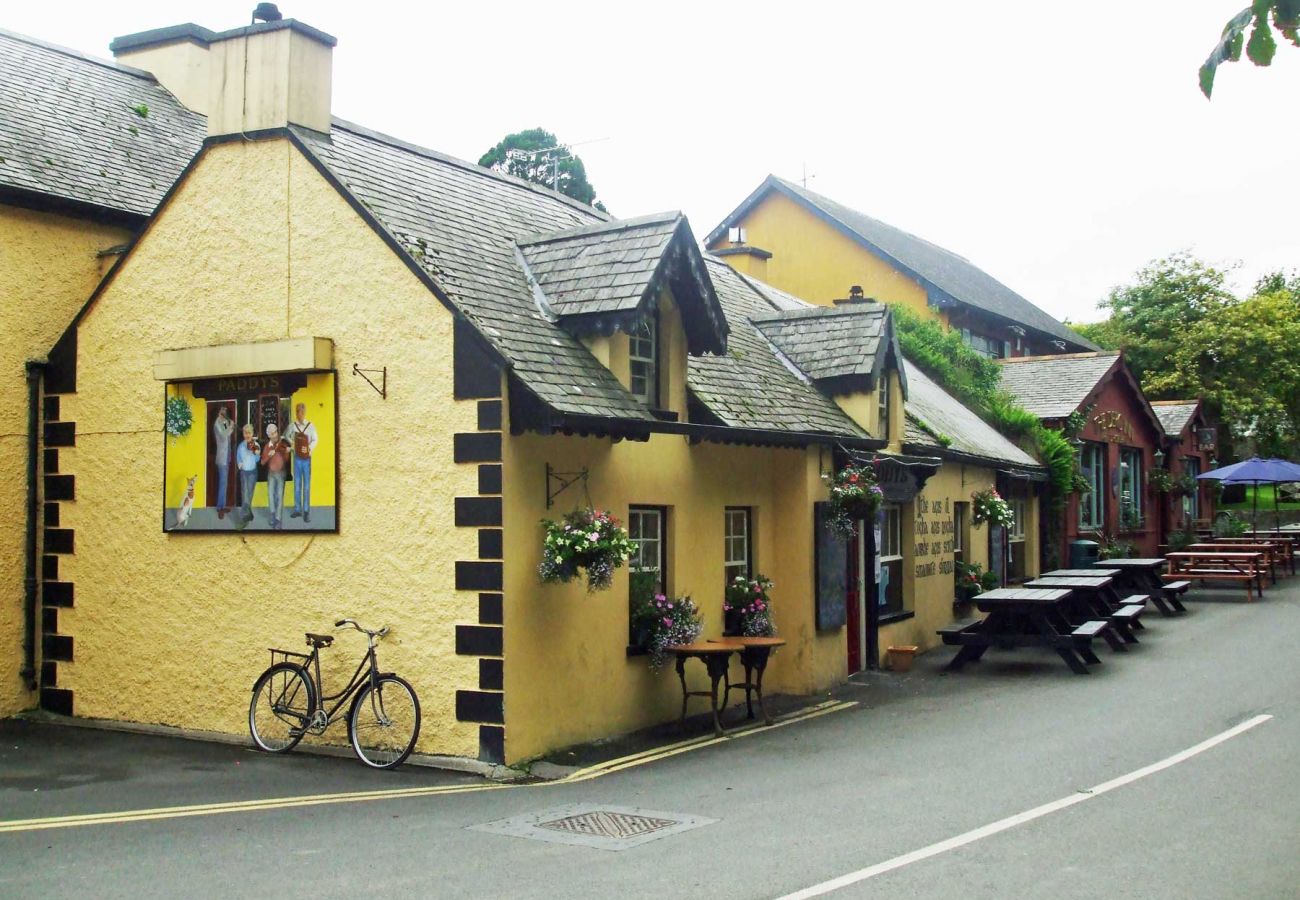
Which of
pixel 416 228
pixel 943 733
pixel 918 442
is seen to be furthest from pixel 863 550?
pixel 416 228

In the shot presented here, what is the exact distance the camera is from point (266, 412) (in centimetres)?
1290

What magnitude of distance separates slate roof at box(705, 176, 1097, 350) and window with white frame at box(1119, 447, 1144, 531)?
5.90m

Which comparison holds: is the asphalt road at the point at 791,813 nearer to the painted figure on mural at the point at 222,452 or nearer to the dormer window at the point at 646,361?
the painted figure on mural at the point at 222,452

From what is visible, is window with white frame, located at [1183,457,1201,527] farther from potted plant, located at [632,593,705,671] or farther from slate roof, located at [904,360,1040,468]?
potted plant, located at [632,593,705,671]

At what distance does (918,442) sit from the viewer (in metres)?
19.8

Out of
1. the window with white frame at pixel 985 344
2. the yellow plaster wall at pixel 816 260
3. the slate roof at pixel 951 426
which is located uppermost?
the yellow plaster wall at pixel 816 260

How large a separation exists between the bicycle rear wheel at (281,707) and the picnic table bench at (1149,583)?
1580 centimetres

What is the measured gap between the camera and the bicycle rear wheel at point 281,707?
11867mm

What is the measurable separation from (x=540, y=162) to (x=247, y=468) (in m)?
42.0

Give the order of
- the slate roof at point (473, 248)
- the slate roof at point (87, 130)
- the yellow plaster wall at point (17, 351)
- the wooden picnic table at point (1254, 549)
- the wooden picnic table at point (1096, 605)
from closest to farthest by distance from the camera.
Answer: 1. the slate roof at point (473, 248)
2. the yellow plaster wall at point (17, 351)
3. the slate roof at point (87, 130)
4. the wooden picnic table at point (1096, 605)
5. the wooden picnic table at point (1254, 549)

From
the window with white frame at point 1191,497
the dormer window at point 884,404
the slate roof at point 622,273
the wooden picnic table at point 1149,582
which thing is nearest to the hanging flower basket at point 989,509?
the wooden picnic table at point 1149,582

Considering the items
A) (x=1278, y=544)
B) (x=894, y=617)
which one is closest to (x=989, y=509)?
(x=894, y=617)

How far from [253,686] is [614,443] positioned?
4127mm

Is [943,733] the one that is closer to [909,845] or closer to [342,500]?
[909,845]
